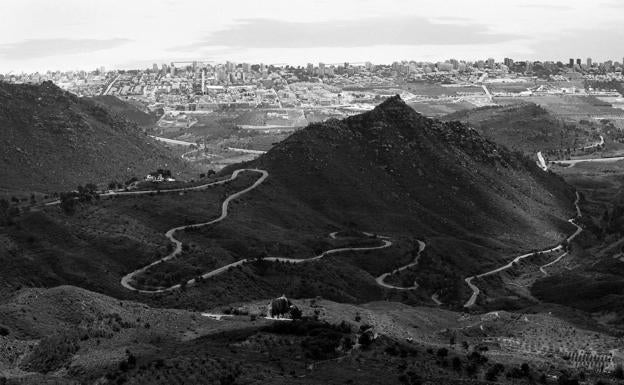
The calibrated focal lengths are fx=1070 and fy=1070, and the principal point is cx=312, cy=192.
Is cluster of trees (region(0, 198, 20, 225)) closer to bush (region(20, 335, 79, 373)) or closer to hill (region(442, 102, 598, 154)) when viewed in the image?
bush (region(20, 335, 79, 373))

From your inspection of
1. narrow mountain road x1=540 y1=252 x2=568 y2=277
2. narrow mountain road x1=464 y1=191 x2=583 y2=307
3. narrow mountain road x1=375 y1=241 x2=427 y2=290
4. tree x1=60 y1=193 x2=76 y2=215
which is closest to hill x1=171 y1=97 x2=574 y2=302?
narrow mountain road x1=375 y1=241 x2=427 y2=290

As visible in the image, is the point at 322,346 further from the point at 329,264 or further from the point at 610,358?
the point at 329,264

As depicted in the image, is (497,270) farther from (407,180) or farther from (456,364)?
(456,364)

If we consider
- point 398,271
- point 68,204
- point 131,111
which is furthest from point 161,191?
point 131,111

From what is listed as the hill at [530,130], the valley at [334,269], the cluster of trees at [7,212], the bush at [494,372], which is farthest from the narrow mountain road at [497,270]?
the hill at [530,130]

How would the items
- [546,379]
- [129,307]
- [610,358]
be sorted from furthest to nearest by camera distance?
[129,307], [610,358], [546,379]

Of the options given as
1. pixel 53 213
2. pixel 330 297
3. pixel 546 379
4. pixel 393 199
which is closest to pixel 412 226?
pixel 393 199

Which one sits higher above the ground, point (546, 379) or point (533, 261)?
point (546, 379)
